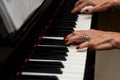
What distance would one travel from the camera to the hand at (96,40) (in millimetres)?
1250

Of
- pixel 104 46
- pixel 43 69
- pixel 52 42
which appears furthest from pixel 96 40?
pixel 43 69

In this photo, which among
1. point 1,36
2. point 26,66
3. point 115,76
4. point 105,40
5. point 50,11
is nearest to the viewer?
point 1,36

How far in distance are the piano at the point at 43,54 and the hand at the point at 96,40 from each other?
29mm

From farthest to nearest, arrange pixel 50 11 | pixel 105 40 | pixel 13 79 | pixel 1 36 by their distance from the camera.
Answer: pixel 50 11 < pixel 105 40 < pixel 13 79 < pixel 1 36

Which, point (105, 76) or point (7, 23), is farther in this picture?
point (105, 76)

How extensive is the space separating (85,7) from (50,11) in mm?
372

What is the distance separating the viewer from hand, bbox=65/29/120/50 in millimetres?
1250

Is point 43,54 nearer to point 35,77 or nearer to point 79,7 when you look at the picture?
point 35,77

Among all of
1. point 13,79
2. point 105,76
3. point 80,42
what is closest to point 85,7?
point 80,42

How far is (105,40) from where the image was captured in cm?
129

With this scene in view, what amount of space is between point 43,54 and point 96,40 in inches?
10.0

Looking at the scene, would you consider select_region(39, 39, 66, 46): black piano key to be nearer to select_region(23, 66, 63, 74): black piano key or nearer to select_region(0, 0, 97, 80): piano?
select_region(0, 0, 97, 80): piano

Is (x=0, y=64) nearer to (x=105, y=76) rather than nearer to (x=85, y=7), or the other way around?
(x=85, y=7)

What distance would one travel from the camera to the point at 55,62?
1.13 metres
